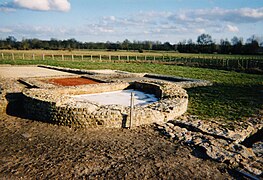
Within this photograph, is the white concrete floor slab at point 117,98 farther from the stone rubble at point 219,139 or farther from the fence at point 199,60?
the fence at point 199,60

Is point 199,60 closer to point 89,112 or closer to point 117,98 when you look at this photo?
point 117,98

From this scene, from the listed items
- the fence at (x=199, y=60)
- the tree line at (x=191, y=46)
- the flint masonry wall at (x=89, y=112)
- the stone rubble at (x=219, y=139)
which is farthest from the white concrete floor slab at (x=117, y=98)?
the tree line at (x=191, y=46)

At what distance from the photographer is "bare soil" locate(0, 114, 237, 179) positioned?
588 cm

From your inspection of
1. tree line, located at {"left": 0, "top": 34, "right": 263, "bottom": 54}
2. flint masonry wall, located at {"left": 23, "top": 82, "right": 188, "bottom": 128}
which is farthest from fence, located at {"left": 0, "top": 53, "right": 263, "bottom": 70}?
flint masonry wall, located at {"left": 23, "top": 82, "right": 188, "bottom": 128}

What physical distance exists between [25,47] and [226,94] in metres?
80.9

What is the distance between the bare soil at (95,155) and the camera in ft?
19.3

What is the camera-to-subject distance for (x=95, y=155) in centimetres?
680

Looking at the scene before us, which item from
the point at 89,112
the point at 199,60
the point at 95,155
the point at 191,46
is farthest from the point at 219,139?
the point at 191,46

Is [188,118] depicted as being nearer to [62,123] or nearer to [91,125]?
[91,125]

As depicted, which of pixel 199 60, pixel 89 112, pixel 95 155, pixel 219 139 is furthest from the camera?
pixel 199 60

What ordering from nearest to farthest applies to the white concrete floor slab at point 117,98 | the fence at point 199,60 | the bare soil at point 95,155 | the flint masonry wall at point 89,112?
the bare soil at point 95,155
the flint masonry wall at point 89,112
the white concrete floor slab at point 117,98
the fence at point 199,60

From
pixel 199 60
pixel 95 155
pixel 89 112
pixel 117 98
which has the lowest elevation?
pixel 95 155

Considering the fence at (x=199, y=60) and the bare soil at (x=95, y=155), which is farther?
the fence at (x=199, y=60)

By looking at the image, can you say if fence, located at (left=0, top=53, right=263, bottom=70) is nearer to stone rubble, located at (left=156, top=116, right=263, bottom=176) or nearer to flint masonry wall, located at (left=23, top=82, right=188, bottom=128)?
stone rubble, located at (left=156, top=116, right=263, bottom=176)
